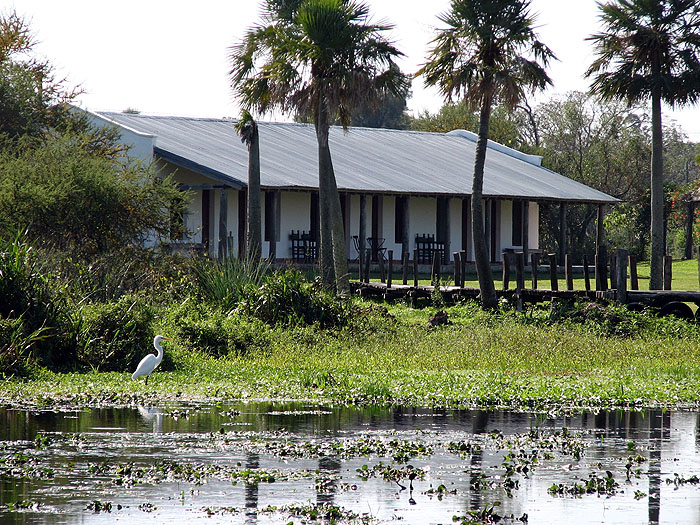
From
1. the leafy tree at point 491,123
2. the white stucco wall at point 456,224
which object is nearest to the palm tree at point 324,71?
the white stucco wall at point 456,224

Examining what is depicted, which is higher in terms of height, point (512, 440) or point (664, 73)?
point (664, 73)

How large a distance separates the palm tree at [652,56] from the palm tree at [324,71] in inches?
251

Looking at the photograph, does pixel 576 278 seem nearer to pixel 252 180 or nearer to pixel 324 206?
pixel 324 206

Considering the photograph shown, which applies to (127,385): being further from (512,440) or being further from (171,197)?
(171,197)

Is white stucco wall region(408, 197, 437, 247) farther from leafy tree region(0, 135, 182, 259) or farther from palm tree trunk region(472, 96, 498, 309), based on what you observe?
leafy tree region(0, 135, 182, 259)

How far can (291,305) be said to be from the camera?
62.1ft

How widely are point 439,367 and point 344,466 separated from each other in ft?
22.6

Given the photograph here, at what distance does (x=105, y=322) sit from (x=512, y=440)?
7.38 metres

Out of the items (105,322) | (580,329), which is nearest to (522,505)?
(105,322)

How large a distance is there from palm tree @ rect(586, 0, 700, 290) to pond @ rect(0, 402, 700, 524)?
694 inches

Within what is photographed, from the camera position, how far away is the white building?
103 ft

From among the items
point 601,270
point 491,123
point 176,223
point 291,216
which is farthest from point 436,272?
point 491,123

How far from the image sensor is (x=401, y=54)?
2391 cm

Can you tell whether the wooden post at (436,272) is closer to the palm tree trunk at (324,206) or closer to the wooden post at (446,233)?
the palm tree trunk at (324,206)
